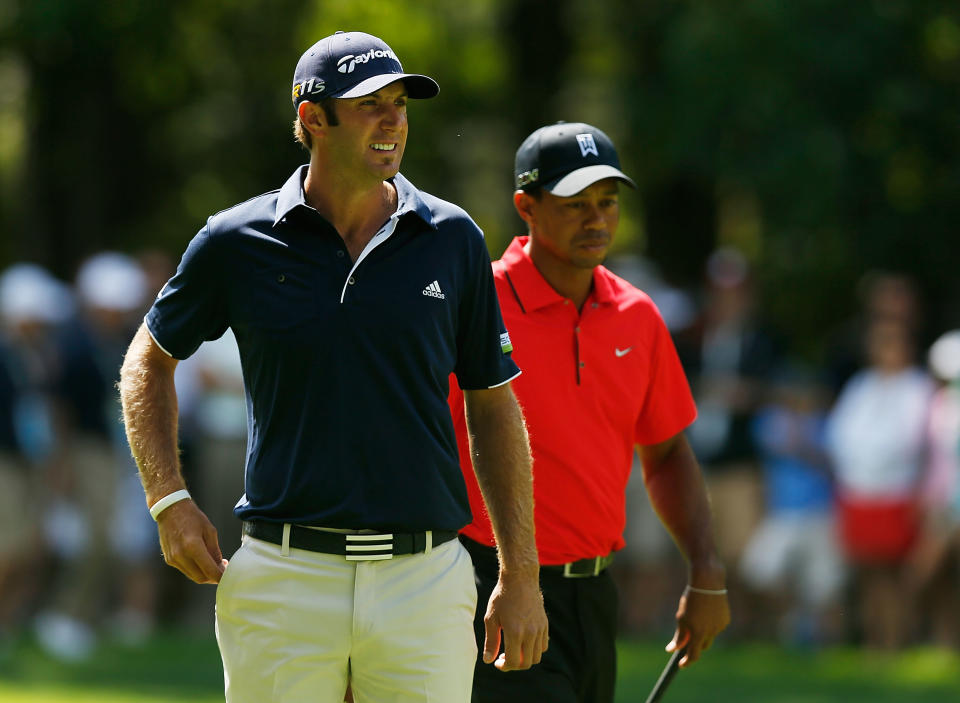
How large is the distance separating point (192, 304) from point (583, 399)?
1644 mm

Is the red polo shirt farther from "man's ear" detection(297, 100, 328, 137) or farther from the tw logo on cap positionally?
"man's ear" detection(297, 100, 328, 137)

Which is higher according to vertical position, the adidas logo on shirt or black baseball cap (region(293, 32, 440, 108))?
black baseball cap (region(293, 32, 440, 108))

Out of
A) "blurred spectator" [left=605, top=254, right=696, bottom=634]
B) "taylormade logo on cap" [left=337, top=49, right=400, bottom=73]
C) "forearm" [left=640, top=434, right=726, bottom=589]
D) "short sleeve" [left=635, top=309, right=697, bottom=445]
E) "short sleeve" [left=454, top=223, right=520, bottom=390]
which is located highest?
"taylormade logo on cap" [left=337, top=49, right=400, bottom=73]

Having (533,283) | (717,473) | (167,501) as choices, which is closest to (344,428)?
(167,501)

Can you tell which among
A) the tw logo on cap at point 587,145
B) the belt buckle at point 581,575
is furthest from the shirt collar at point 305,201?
the belt buckle at point 581,575

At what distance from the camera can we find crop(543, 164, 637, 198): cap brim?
5.73 m

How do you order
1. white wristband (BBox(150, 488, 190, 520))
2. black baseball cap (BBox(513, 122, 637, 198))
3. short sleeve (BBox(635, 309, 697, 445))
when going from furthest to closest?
short sleeve (BBox(635, 309, 697, 445))
black baseball cap (BBox(513, 122, 637, 198))
white wristband (BBox(150, 488, 190, 520))

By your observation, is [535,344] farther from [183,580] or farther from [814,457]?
[183,580]

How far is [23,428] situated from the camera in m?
12.6

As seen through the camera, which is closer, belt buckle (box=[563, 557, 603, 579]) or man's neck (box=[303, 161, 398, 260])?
man's neck (box=[303, 161, 398, 260])

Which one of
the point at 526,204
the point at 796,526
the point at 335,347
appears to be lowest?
the point at 796,526

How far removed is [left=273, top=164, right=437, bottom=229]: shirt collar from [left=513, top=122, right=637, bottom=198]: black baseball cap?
1.19 meters

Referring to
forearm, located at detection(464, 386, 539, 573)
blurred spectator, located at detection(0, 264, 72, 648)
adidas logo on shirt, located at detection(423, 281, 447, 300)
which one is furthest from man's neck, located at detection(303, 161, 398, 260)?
blurred spectator, located at detection(0, 264, 72, 648)

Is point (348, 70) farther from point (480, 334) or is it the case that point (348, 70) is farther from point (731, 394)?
point (731, 394)
